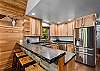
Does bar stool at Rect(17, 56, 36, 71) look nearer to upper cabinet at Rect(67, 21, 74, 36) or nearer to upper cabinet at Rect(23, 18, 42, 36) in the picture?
upper cabinet at Rect(23, 18, 42, 36)

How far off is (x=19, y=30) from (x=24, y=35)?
23.4 inches

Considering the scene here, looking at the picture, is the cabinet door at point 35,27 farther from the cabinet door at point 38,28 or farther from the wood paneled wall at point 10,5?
the wood paneled wall at point 10,5

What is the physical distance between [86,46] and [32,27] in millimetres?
2838

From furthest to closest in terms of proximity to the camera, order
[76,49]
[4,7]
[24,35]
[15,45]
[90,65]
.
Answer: [76,49] < [24,35] < [90,65] < [15,45] < [4,7]

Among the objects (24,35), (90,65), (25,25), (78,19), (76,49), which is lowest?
(90,65)

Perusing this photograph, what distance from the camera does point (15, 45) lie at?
4.95m

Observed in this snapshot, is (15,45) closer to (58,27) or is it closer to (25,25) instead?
(25,25)

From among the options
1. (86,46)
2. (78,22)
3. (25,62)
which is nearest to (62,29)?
(78,22)

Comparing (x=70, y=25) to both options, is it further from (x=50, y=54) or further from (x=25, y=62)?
(x=50, y=54)

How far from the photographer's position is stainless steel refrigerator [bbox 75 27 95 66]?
5.33 m

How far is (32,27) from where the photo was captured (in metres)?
6.02

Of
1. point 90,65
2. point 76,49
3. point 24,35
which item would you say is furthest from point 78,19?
point 24,35

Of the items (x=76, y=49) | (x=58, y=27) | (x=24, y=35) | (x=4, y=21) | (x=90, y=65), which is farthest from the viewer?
(x=58, y=27)

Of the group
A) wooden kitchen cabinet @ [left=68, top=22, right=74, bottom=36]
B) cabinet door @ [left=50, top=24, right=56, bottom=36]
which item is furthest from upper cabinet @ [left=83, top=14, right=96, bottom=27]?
cabinet door @ [left=50, top=24, right=56, bottom=36]
